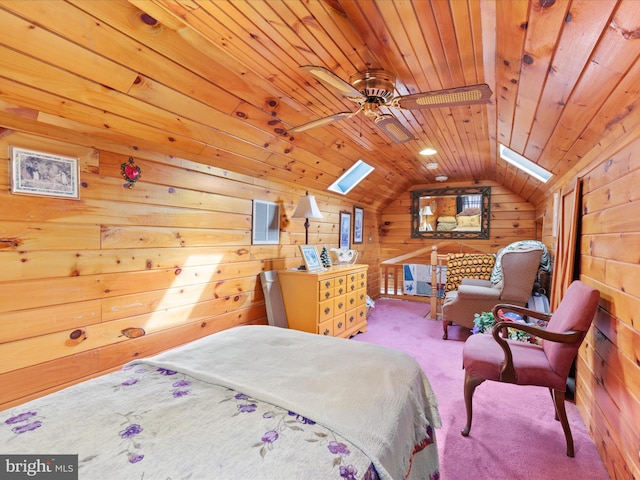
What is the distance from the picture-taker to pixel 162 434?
89 centimetres

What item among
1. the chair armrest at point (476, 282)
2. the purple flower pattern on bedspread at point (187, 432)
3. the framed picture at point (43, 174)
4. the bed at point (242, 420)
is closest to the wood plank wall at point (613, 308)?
the bed at point (242, 420)

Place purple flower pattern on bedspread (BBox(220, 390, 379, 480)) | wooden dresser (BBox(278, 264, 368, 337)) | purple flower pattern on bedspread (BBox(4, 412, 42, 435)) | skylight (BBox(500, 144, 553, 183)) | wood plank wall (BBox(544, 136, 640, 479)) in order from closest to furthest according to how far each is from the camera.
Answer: purple flower pattern on bedspread (BBox(220, 390, 379, 480)) < purple flower pattern on bedspread (BBox(4, 412, 42, 435)) < wood plank wall (BBox(544, 136, 640, 479)) < wooden dresser (BBox(278, 264, 368, 337)) < skylight (BBox(500, 144, 553, 183))

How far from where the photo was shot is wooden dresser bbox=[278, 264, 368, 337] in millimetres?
3182

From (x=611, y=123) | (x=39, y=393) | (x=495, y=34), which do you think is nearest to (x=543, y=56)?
(x=495, y=34)

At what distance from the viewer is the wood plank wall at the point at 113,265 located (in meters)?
1.59

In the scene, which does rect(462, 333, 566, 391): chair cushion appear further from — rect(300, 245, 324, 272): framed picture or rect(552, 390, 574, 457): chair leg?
rect(300, 245, 324, 272): framed picture

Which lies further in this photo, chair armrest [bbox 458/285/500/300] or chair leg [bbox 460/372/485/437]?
chair armrest [bbox 458/285/500/300]

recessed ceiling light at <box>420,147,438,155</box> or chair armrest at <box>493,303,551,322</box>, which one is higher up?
recessed ceiling light at <box>420,147,438,155</box>

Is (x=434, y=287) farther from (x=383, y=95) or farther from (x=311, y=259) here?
(x=383, y=95)

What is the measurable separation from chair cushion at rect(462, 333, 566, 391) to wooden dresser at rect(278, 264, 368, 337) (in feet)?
4.81

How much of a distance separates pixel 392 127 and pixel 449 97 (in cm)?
59

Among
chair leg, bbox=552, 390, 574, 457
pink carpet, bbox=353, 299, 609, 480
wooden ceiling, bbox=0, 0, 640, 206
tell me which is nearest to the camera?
wooden ceiling, bbox=0, 0, 640, 206

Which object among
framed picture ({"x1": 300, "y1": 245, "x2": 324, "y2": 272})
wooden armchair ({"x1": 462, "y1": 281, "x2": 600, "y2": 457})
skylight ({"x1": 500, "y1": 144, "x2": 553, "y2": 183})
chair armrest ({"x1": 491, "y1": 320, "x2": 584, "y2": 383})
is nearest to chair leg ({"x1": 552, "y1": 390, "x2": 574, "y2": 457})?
wooden armchair ({"x1": 462, "y1": 281, "x2": 600, "y2": 457})

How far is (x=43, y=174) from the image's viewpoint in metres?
1.66
